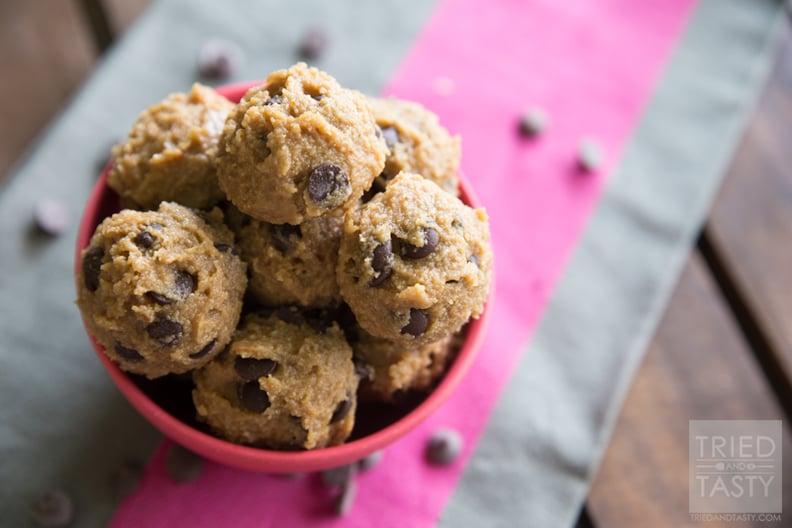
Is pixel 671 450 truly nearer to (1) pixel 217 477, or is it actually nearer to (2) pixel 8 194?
(1) pixel 217 477

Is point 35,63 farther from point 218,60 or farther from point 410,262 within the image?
point 410,262

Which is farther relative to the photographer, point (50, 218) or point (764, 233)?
point (764, 233)

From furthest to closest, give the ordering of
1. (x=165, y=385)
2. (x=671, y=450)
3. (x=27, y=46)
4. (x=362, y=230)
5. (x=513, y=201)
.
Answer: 1. (x=27, y=46)
2. (x=513, y=201)
3. (x=671, y=450)
4. (x=165, y=385)
5. (x=362, y=230)

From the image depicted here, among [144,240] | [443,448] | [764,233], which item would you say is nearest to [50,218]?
[144,240]

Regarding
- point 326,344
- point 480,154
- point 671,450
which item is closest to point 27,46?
point 480,154

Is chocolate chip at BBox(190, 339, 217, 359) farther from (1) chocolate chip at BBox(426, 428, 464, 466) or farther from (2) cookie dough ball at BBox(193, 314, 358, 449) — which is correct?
(1) chocolate chip at BBox(426, 428, 464, 466)

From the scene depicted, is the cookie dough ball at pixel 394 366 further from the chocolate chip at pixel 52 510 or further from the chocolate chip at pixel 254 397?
the chocolate chip at pixel 52 510

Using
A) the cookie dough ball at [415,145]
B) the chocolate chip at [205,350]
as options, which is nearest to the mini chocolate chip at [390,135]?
the cookie dough ball at [415,145]
